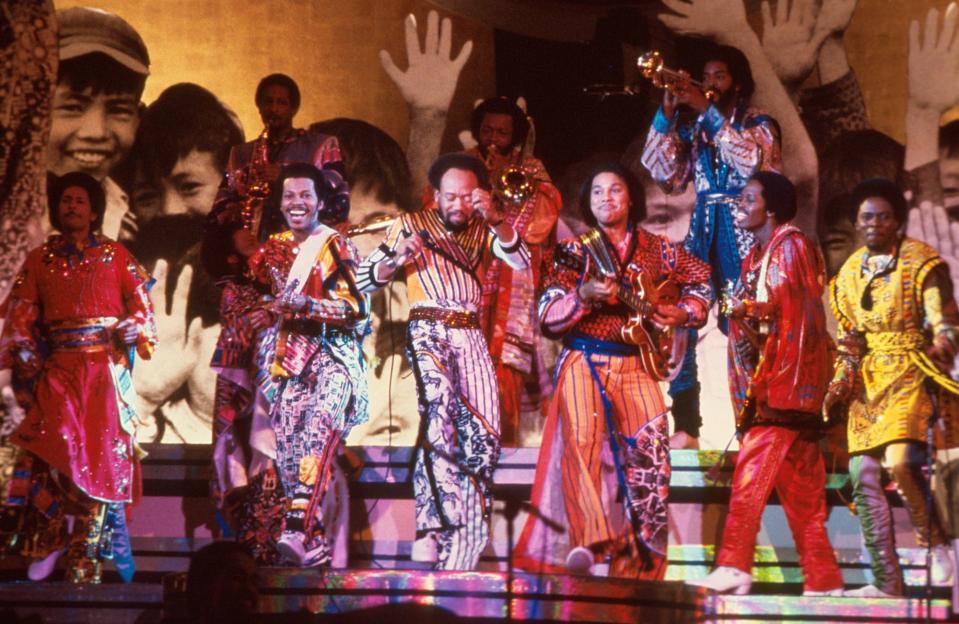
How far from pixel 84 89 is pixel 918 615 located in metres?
6.14

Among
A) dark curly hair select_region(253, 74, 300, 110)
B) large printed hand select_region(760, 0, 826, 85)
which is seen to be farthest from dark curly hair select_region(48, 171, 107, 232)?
large printed hand select_region(760, 0, 826, 85)

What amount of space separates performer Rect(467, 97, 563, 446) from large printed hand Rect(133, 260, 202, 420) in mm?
2371

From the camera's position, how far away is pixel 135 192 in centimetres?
1041

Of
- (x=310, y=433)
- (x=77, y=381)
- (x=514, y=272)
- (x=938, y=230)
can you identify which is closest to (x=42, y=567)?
(x=77, y=381)

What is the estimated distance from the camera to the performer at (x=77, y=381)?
27.1ft

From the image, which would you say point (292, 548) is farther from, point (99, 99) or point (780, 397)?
point (99, 99)

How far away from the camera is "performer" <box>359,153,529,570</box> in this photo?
25.9 ft

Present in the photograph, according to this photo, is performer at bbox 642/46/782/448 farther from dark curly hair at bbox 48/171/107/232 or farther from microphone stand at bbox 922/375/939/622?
dark curly hair at bbox 48/171/107/232

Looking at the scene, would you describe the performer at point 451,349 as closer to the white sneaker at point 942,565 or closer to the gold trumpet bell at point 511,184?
the gold trumpet bell at point 511,184

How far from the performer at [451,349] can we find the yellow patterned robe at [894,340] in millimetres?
Answer: 1701

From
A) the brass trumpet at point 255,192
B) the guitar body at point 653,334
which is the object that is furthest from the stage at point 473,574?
the brass trumpet at point 255,192

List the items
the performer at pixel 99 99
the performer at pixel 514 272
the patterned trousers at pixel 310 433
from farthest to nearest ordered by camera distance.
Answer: the performer at pixel 99 99 < the performer at pixel 514 272 < the patterned trousers at pixel 310 433

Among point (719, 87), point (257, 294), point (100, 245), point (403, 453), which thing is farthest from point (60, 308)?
point (719, 87)

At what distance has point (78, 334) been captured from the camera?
8.48 m
